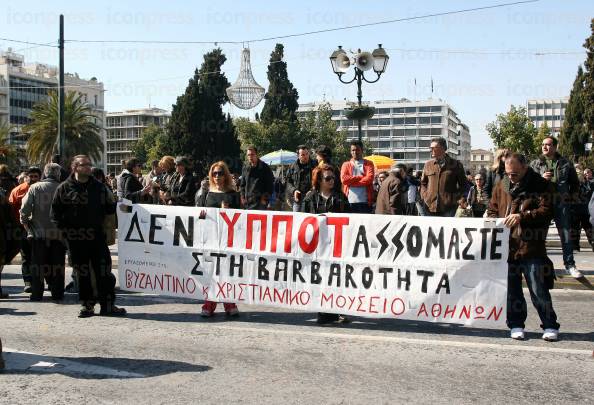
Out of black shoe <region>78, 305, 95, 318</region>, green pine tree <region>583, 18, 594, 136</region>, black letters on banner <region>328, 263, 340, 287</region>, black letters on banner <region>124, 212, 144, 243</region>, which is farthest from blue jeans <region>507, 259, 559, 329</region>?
green pine tree <region>583, 18, 594, 136</region>

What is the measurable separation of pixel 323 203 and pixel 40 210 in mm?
4096

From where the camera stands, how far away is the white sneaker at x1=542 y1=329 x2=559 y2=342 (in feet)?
22.3

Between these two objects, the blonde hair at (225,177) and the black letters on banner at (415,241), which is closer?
the black letters on banner at (415,241)

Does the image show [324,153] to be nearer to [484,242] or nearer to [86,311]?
[484,242]

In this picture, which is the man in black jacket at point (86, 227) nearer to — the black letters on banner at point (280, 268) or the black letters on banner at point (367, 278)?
the black letters on banner at point (280, 268)

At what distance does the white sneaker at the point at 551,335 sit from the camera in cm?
681

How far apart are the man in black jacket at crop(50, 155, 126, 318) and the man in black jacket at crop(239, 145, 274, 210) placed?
2.84m

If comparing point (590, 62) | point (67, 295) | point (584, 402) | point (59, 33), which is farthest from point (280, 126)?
point (584, 402)

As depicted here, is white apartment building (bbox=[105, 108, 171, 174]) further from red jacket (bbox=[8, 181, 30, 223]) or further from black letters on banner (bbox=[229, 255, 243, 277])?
black letters on banner (bbox=[229, 255, 243, 277])

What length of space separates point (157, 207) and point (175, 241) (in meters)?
0.51

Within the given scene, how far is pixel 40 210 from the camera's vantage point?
967cm

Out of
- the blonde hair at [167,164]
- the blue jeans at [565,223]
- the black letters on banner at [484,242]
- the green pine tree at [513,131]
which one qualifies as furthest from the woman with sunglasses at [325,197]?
the green pine tree at [513,131]

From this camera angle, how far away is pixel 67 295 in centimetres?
1023

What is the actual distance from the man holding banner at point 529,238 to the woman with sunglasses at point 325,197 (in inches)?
74.3
